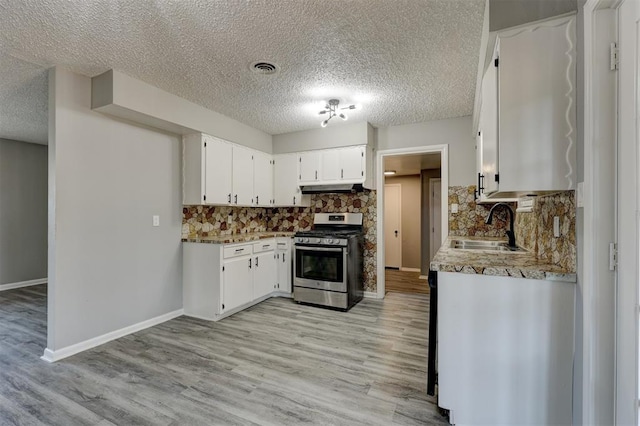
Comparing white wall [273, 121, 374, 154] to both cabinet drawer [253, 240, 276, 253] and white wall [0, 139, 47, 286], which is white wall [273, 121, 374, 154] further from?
white wall [0, 139, 47, 286]

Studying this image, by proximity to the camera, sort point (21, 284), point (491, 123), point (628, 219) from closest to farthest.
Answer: point (628, 219) < point (491, 123) < point (21, 284)

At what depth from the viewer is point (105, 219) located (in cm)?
288

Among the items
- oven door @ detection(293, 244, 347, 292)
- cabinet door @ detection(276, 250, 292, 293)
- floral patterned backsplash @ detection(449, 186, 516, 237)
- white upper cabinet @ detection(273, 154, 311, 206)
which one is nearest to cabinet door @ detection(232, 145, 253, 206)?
white upper cabinet @ detection(273, 154, 311, 206)

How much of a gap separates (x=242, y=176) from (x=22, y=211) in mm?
3966

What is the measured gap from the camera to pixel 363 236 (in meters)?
4.37

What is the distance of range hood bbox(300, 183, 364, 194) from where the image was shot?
13.6 feet

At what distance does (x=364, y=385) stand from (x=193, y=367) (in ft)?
4.37

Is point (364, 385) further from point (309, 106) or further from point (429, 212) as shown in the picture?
point (429, 212)

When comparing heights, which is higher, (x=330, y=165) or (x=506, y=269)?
(x=330, y=165)

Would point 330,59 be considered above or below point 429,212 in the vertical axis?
above

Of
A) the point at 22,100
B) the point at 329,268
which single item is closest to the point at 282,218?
the point at 329,268

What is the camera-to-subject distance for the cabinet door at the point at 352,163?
4.07 metres

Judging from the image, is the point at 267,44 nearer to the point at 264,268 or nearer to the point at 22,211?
the point at 264,268

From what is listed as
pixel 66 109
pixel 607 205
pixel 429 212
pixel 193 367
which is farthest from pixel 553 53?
pixel 429 212
